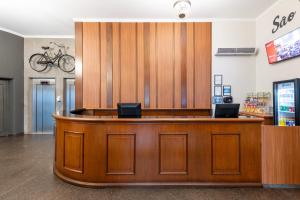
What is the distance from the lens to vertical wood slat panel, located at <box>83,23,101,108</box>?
236 inches

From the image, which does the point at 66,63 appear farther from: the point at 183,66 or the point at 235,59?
the point at 235,59

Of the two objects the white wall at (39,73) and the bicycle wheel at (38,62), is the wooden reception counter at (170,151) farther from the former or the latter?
the bicycle wheel at (38,62)

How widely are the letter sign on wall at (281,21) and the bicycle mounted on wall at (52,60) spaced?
257 inches

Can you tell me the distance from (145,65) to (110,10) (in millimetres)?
1719

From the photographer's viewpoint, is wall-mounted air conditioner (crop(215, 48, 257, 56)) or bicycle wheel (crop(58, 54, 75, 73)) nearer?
→ wall-mounted air conditioner (crop(215, 48, 257, 56))

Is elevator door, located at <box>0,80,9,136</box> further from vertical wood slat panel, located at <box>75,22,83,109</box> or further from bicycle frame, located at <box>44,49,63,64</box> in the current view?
vertical wood slat panel, located at <box>75,22,83,109</box>

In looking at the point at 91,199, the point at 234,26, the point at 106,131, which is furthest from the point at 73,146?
the point at 234,26

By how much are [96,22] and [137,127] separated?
4110 millimetres

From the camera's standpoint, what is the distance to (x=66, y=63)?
7.76 metres

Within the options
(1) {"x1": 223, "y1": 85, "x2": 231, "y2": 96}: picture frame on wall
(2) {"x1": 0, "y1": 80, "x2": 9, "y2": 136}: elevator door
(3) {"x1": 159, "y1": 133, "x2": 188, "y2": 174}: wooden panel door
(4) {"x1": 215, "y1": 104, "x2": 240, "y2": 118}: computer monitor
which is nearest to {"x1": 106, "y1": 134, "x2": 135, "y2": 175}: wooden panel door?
(3) {"x1": 159, "y1": 133, "x2": 188, "y2": 174}: wooden panel door

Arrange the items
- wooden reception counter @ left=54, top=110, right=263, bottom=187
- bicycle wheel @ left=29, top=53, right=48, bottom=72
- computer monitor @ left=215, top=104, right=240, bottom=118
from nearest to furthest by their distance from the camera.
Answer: wooden reception counter @ left=54, top=110, right=263, bottom=187 → computer monitor @ left=215, top=104, right=240, bottom=118 → bicycle wheel @ left=29, top=53, right=48, bottom=72

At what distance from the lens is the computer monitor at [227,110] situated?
338 cm

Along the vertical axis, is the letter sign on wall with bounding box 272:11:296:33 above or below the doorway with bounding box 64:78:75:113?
above

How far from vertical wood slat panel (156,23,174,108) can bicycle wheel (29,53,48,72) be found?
444 cm
